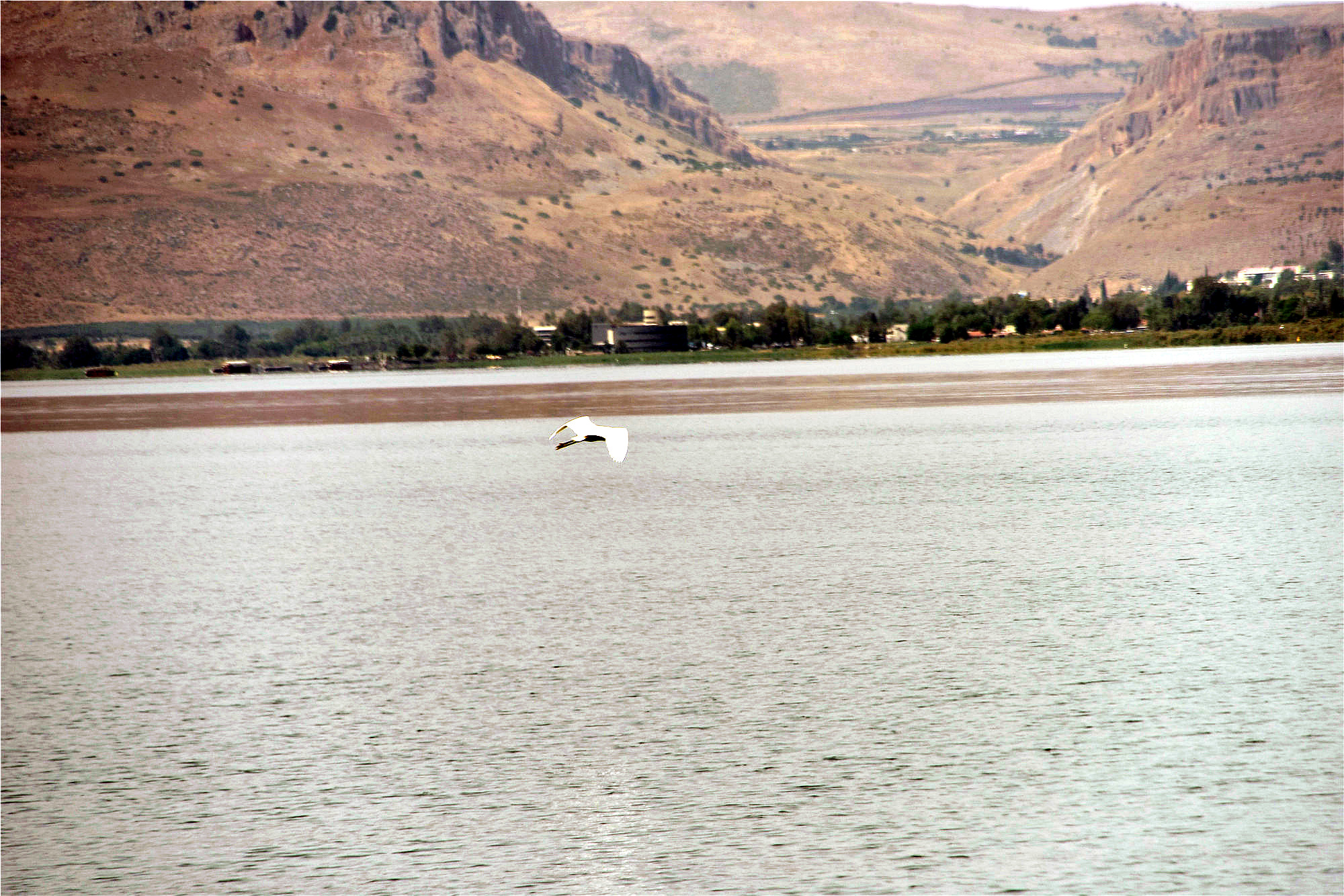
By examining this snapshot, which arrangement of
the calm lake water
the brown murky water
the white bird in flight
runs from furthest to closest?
the brown murky water, the white bird in flight, the calm lake water

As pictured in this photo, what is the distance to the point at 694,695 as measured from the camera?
23625 mm

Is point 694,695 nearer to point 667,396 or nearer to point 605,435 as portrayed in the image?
point 605,435

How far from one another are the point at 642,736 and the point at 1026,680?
22.4 ft

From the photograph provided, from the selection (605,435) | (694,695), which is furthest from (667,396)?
(694,695)

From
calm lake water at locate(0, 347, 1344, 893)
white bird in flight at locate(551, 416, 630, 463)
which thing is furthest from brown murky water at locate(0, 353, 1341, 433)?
white bird in flight at locate(551, 416, 630, 463)

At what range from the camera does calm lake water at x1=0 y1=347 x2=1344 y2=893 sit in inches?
662

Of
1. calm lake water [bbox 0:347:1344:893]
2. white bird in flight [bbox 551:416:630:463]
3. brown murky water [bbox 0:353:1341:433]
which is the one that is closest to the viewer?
calm lake water [bbox 0:347:1344:893]

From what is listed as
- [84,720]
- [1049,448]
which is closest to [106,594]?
[84,720]

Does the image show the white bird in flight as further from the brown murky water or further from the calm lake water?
the brown murky water

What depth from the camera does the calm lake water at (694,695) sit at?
16812 millimetres

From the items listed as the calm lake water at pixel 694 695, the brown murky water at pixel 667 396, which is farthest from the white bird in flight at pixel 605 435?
the brown murky water at pixel 667 396

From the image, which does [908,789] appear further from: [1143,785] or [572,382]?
[572,382]

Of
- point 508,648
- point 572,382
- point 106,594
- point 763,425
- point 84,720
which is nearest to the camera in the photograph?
point 84,720

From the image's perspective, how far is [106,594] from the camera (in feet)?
119
